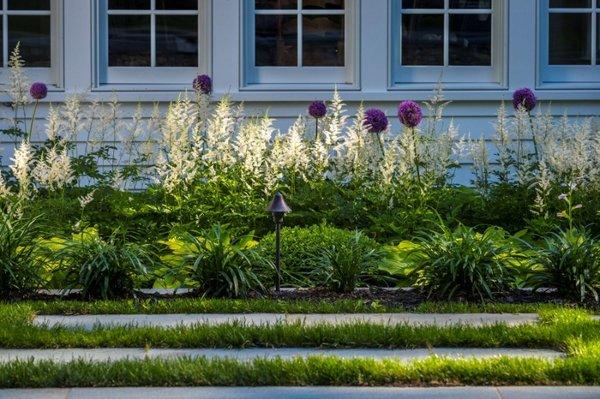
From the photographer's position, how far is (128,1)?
13562mm

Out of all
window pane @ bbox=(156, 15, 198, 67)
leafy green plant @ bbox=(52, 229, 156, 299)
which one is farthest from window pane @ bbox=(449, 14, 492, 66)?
leafy green plant @ bbox=(52, 229, 156, 299)

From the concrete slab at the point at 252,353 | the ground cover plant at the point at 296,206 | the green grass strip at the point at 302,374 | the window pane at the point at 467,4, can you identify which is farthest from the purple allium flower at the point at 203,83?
the green grass strip at the point at 302,374

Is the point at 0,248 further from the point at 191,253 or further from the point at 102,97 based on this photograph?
the point at 102,97

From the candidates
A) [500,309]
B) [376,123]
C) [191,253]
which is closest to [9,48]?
[376,123]

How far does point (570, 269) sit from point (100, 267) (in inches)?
129

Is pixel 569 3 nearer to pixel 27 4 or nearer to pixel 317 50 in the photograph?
pixel 317 50

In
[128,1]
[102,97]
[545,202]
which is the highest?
[128,1]

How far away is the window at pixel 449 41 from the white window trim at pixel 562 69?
1.51ft

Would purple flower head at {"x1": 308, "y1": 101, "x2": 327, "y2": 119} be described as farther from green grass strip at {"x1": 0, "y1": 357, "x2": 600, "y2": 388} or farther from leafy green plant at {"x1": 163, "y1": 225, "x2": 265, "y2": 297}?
green grass strip at {"x1": 0, "y1": 357, "x2": 600, "y2": 388}

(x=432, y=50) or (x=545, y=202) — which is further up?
(x=432, y=50)

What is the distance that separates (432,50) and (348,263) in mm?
5225

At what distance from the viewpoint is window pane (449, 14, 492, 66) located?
13781mm

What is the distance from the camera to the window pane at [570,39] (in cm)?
1385

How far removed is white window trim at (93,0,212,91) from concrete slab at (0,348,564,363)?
21.5ft
